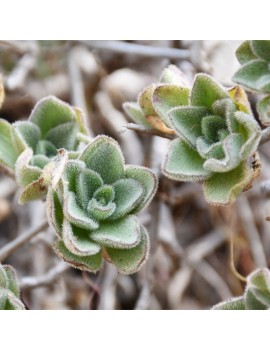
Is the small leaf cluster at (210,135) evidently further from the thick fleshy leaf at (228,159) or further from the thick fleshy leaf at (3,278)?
the thick fleshy leaf at (3,278)

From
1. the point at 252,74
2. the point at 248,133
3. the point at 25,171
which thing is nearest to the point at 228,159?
the point at 248,133

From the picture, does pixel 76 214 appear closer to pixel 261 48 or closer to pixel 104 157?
pixel 104 157

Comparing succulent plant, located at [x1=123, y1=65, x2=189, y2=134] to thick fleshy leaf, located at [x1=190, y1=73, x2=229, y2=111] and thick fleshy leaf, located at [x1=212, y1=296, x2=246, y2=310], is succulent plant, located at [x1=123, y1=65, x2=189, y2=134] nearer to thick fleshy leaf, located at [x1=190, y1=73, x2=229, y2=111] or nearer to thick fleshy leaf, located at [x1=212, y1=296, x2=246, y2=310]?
thick fleshy leaf, located at [x1=190, y1=73, x2=229, y2=111]

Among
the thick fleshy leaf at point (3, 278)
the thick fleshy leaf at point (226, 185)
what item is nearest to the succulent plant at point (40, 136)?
the thick fleshy leaf at point (3, 278)

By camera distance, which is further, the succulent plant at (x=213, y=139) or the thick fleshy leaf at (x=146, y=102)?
the thick fleshy leaf at (x=146, y=102)

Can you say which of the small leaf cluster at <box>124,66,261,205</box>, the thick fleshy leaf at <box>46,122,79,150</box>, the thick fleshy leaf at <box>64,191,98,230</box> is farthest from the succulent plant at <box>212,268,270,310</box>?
the thick fleshy leaf at <box>46,122,79,150</box>
